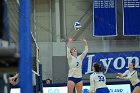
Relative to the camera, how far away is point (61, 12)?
17062 millimetres

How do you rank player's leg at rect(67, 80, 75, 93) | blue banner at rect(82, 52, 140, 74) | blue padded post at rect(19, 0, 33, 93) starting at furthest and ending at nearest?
blue banner at rect(82, 52, 140, 74)
player's leg at rect(67, 80, 75, 93)
blue padded post at rect(19, 0, 33, 93)

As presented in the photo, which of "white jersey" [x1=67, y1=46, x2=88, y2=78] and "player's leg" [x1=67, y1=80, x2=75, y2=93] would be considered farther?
"player's leg" [x1=67, y1=80, x2=75, y2=93]

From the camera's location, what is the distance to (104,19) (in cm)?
1641

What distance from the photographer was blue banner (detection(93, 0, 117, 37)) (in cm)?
1633

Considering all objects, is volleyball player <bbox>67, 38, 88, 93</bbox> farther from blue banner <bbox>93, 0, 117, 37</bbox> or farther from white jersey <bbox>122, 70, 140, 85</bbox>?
blue banner <bbox>93, 0, 117, 37</bbox>

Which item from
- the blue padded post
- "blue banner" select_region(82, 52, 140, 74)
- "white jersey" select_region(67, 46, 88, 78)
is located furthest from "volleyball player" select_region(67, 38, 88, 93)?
"blue banner" select_region(82, 52, 140, 74)

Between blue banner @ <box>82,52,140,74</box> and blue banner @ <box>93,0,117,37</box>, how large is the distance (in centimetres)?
92

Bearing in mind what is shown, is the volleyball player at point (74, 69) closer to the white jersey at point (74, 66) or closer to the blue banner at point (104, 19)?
the white jersey at point (74, 66)

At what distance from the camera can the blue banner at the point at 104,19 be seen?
643 inches

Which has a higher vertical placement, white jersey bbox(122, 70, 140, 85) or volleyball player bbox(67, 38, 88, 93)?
volleyball player bbox(67, 38, 88, 93)

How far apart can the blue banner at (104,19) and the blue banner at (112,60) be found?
0.92 meters

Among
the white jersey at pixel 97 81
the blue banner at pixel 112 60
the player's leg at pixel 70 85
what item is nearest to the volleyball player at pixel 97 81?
the white jersey at pixel 97 81

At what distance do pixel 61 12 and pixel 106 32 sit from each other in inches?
90.3

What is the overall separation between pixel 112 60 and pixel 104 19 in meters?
1.82
